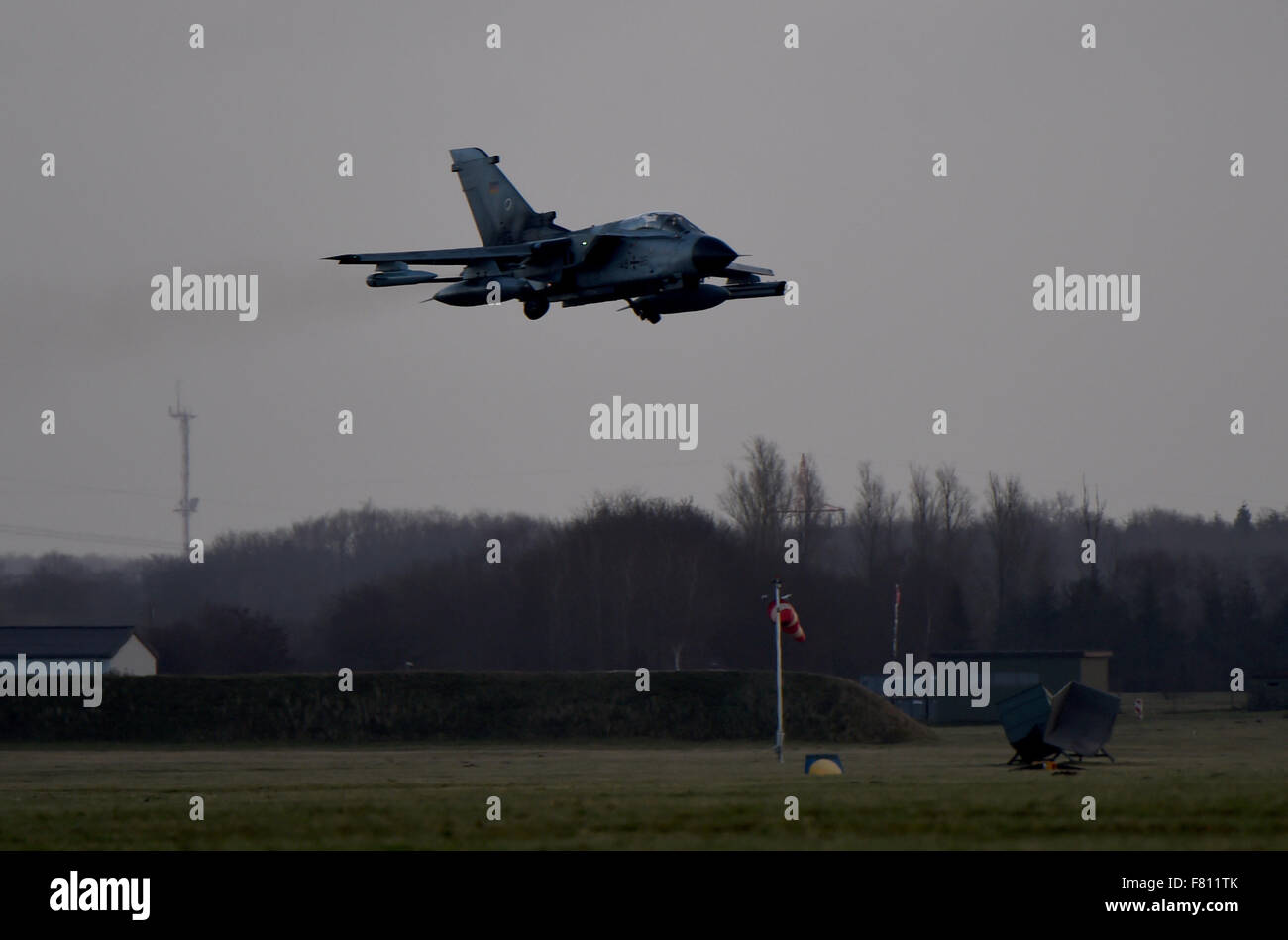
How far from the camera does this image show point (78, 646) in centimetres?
8225

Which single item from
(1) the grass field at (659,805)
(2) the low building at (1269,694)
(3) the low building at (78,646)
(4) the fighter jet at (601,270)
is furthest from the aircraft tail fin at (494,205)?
(2) the low building at (1269,694)

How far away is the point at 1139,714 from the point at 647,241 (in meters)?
41.2

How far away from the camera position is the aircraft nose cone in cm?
3809

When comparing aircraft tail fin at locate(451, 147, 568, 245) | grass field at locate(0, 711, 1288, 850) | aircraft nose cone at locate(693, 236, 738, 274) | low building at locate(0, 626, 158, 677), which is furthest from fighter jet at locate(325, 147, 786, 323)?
low building at locate(0, 626, 158, 677)

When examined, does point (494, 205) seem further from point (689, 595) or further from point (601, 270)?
point (689, 595)

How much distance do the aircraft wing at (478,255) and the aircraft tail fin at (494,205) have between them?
331 centimetres

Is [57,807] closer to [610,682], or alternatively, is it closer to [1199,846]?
[1199,846]

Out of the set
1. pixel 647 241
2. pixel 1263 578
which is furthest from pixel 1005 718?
pixel 1263 578

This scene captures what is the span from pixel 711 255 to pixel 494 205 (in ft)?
38.2

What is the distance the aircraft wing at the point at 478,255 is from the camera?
134ft

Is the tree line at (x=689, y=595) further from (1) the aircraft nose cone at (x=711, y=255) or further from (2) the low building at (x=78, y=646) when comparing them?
(1) the aircraft nose cone at (x=711, y=255)

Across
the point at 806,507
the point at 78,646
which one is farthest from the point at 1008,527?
the point at 78,646

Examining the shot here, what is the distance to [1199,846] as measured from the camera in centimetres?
1930

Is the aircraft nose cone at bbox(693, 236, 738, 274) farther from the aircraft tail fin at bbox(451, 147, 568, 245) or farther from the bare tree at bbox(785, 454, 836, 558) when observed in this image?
the bare tree at bbox(785, 454, 836, 558)
